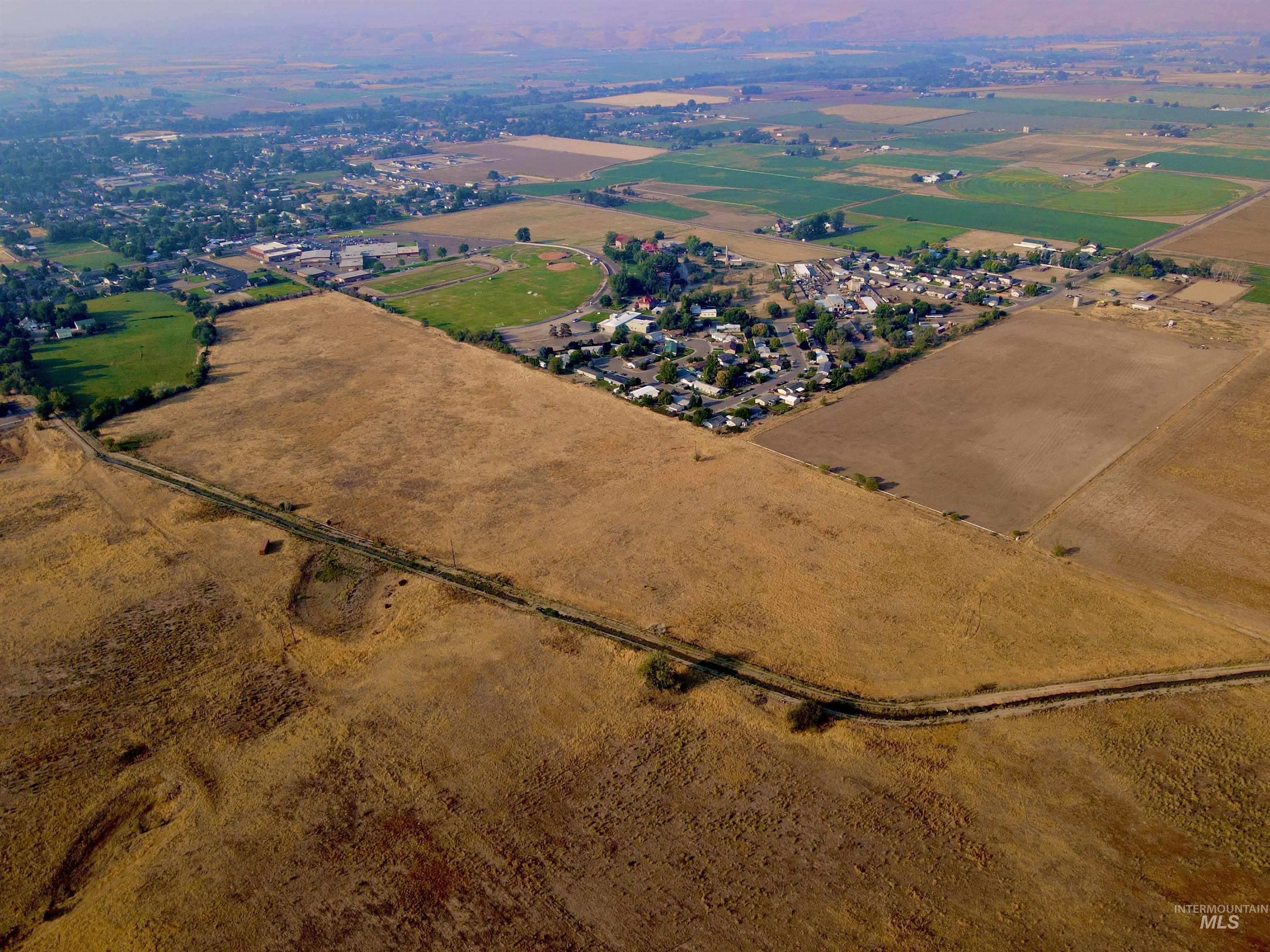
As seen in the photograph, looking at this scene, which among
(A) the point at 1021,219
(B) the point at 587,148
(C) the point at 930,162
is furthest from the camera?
(B) the point at 587,148

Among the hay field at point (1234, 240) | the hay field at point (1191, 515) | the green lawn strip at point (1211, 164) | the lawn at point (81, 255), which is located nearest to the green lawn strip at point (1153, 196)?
the hay field at point (1234, 240)

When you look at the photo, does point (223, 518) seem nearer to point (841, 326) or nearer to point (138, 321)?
point (138, 321)

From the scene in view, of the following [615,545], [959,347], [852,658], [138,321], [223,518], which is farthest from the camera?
[138,321]

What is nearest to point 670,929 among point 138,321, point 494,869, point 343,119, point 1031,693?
point 494,869

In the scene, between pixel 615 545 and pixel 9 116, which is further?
pixel 9 116

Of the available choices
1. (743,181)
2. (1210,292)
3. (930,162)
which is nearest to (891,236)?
(1210,292)

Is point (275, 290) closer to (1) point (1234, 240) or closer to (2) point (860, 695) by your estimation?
(2) point (860, 695)

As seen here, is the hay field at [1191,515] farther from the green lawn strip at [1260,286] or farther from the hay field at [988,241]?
the hay field at [988,241]
